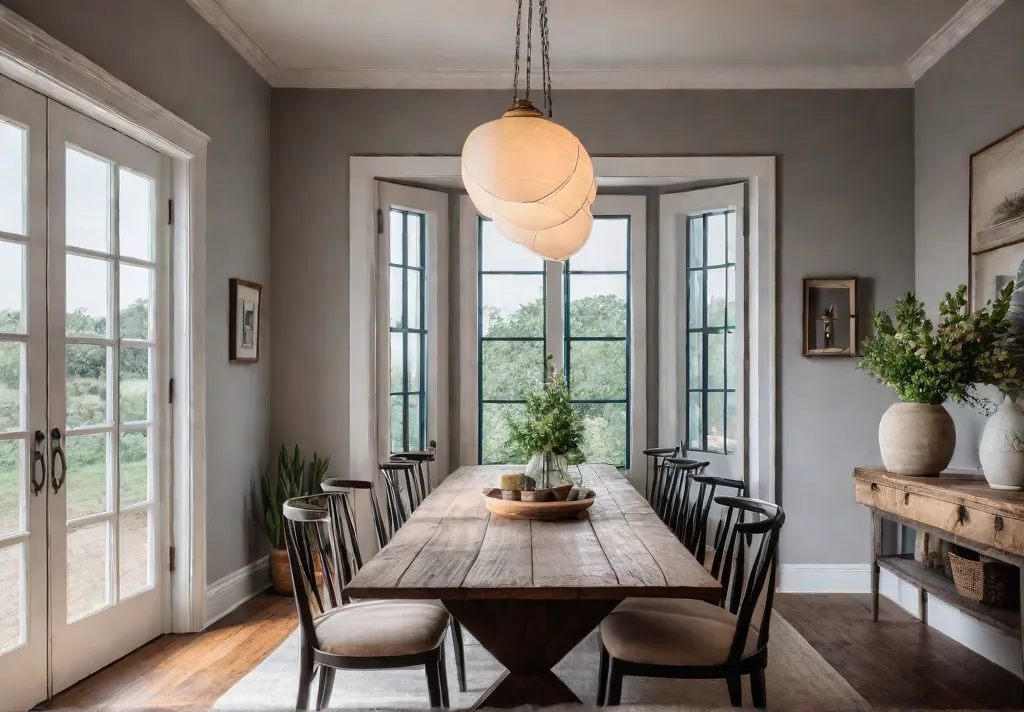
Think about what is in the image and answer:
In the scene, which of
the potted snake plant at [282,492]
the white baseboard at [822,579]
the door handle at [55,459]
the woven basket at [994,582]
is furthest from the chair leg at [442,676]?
the white baseboard at [822,579]

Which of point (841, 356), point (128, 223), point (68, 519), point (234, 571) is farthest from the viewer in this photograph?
point (841, 356)

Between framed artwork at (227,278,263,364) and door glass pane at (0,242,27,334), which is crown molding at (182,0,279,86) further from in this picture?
door glass pane at (0,242,27,334)

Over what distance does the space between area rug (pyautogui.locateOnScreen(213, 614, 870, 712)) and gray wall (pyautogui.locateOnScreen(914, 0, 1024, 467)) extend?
1.44 m

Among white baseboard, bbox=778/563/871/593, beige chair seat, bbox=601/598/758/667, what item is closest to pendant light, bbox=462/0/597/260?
beige chair seat, bbox=601/598/758/667

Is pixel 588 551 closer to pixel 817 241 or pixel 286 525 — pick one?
pixel 286 525

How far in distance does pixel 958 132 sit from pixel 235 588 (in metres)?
4.26

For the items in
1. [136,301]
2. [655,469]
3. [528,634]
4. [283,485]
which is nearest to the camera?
[528,634]

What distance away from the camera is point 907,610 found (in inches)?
161

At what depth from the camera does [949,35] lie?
4.00m

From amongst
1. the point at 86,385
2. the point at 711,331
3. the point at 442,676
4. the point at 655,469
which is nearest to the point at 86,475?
the point at 86,385

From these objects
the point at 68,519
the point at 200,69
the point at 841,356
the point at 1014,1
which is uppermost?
the point at 1014,1

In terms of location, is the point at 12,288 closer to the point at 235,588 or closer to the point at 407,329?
the point at 235,588

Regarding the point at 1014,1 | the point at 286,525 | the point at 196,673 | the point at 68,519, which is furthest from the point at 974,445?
the point at 68,519

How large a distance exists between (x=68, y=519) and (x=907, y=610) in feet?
12.7
